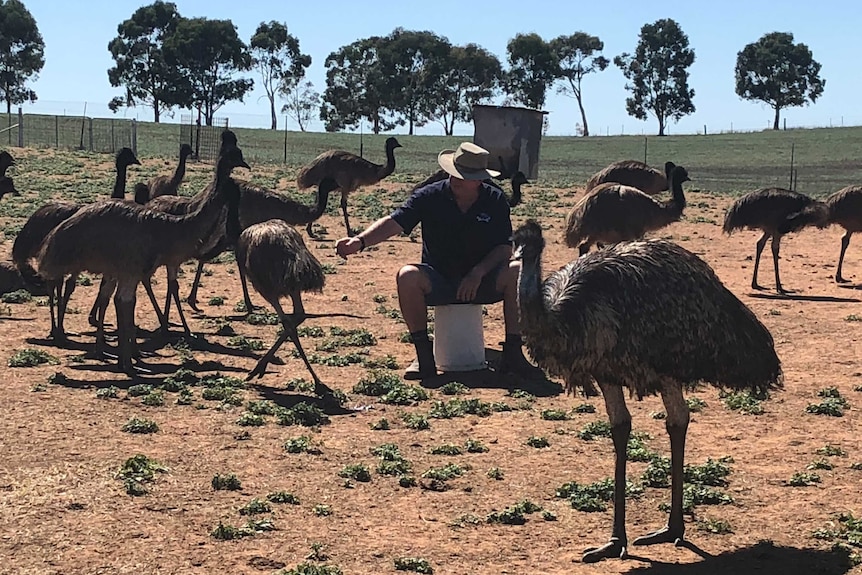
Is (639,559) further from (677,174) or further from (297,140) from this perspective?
(297,140)

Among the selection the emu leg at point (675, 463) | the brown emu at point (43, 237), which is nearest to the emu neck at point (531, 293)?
the emu leg at point (675, 463)

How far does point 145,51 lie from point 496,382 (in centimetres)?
8220

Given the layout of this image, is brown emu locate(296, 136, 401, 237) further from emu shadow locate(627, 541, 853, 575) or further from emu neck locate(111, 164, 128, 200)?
emu shadow locate(627, 541, 853, 575)

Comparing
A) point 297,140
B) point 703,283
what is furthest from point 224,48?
point 703,283

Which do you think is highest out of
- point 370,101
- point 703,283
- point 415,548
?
point 370,101

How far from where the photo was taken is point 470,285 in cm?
962

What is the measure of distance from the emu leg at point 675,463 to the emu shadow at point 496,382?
3.40 meters

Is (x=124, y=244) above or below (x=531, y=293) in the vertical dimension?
below

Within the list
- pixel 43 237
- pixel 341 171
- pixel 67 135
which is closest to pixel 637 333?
pixel 43 237

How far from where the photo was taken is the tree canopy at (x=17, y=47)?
8256 cm

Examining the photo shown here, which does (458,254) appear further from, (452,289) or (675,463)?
(675,463)

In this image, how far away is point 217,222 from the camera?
10.6 m

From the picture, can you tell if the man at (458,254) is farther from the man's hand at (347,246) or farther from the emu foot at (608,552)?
the emu foot at (608,552)

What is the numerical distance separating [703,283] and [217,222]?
223 inches
